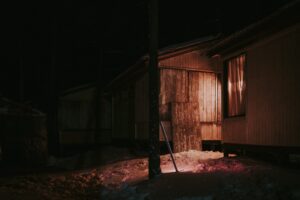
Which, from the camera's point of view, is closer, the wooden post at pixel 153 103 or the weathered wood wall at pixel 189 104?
the wooden post at pixel 153 103

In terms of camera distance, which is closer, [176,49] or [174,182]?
[174,182]

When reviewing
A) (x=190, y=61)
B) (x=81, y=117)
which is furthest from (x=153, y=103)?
(x=81, y=117)

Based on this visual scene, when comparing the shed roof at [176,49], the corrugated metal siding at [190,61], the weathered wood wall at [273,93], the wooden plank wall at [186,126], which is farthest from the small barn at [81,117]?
the weathered wood wall at [273,93]

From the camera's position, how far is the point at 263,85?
12320 millimetres

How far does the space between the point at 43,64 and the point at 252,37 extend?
24.8m

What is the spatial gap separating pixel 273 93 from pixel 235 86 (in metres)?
2.45

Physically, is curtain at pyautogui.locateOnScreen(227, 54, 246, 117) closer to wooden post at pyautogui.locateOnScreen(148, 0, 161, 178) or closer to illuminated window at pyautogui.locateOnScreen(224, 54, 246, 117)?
illuminated window at pyautogui.locateOnScreen(224, 54, 246, 117)

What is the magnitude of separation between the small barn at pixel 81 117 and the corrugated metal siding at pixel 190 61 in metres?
9.83

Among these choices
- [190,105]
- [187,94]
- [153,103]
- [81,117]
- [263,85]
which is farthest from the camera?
[81,117]

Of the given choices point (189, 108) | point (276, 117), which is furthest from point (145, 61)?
point (276, 117)

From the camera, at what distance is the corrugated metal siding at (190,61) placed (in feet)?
60.4

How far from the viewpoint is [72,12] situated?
31.5 m

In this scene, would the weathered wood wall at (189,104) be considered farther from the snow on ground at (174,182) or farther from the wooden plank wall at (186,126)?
the snow on ground at (174,182)

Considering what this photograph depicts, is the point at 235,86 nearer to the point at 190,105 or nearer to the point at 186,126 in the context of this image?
the point at 190,105
